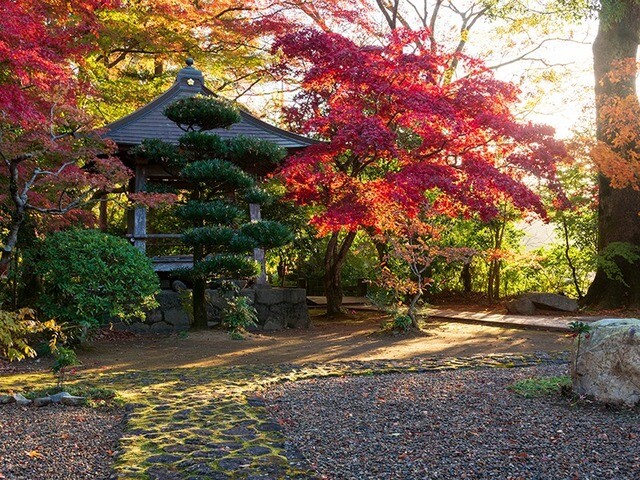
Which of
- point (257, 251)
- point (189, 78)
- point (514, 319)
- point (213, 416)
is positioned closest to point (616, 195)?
point (514, 319)

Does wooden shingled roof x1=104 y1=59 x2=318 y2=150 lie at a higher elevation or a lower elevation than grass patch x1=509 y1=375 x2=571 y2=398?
higher

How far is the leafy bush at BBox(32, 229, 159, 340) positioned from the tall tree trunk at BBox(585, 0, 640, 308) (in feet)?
27.3

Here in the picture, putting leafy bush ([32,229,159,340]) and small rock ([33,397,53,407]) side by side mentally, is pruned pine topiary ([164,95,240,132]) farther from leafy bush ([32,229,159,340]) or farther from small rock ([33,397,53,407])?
small rock ([33,397,53,407])

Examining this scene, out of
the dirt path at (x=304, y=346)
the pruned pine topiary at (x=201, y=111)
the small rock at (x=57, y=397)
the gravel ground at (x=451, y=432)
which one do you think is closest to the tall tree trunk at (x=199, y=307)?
the dirt path at (x=304, y=346)

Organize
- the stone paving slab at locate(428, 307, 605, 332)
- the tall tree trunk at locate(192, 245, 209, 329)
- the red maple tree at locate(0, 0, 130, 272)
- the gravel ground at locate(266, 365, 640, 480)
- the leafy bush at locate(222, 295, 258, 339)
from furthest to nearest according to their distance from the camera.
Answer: the stone paving slab at locate(428, 307, 605, 332) → the tall tree trunk at locate(192, 245, 209, 329) → the leafy bush at locate(222, 295, 258, 339) → the red maple tree at locate(0, 0, 130, 272) → the gravel ground at locate(266, 365, 640, 480)

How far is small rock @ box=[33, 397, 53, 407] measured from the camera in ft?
15.2

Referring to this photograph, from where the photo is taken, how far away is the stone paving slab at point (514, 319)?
962cm

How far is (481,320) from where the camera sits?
10859 millimetres

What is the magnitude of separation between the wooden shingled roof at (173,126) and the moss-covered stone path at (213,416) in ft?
16.2

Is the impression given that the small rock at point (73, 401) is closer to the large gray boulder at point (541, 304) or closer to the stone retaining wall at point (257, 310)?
the stone retaining wall at point (257, 310)

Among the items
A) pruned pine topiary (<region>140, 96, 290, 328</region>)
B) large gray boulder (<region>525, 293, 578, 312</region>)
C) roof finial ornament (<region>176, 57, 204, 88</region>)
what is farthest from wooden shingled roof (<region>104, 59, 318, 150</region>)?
large gray boulder (<region>525, 293, 578, 312</region>)

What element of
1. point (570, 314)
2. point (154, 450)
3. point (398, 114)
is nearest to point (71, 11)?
point (398, 114)

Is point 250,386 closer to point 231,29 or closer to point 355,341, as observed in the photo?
point 355,341

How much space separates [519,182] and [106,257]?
6.00 metres
